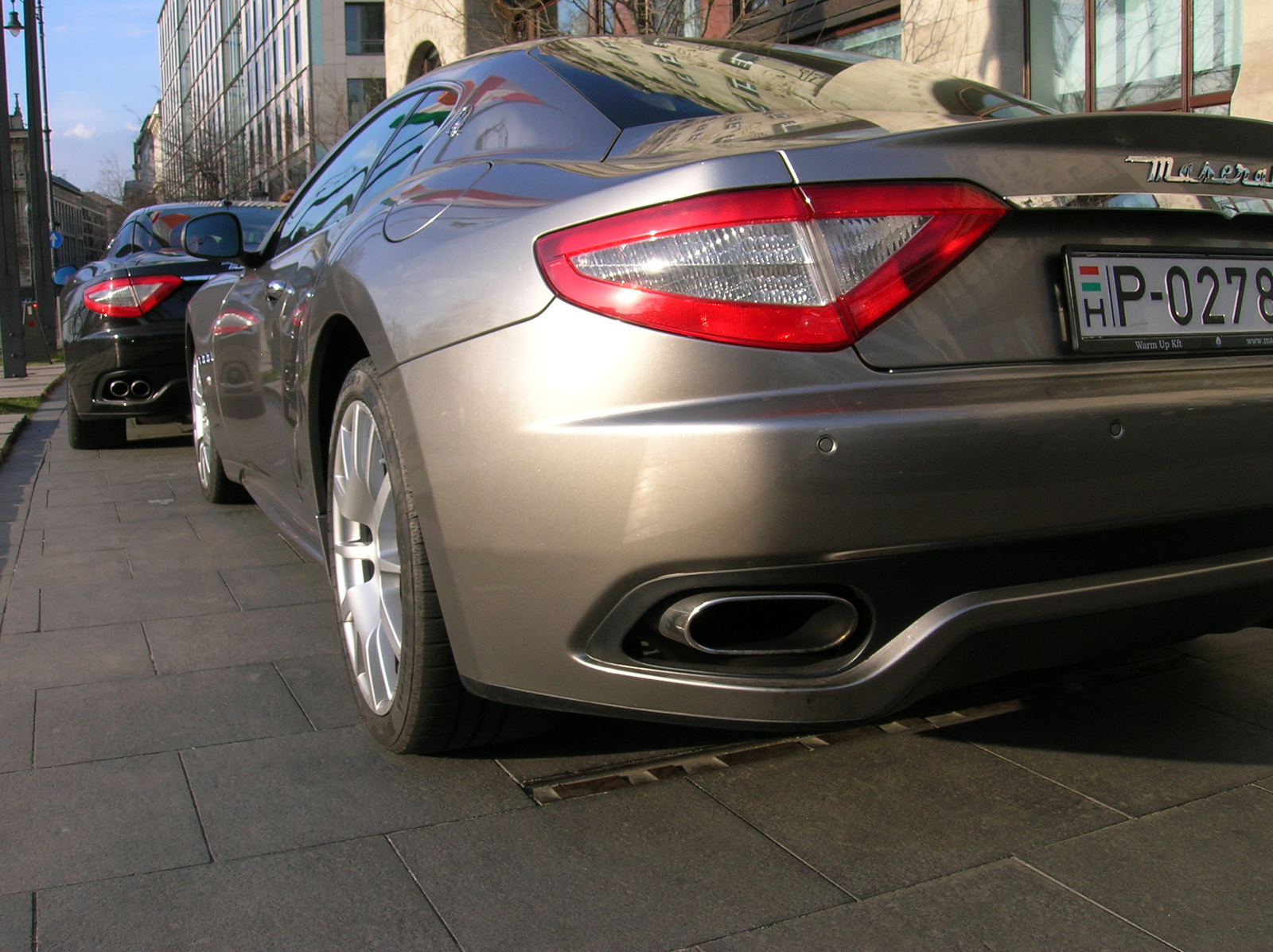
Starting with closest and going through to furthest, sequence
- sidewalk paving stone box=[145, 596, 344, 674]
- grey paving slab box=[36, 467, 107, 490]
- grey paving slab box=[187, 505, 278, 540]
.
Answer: sidewalk paving stone box=[145, 596, 344, 674] → grey paving slab box=[187, 505, 278, 540] → grey paving slab box=[36, 467, 107, 490]

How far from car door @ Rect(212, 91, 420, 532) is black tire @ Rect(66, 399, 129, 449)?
3.60 metres

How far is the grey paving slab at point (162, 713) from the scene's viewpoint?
103 inches

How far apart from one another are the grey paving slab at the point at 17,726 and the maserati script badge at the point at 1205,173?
2.26 m

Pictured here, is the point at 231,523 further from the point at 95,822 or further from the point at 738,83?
the point at 738,83

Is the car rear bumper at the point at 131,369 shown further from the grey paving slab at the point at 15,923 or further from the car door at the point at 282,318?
the grey paving slab at the point at 15,923

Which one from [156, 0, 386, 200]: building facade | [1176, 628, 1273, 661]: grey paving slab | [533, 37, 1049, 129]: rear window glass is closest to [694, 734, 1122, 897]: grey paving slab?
[1176, 628, 1273, 661]: grey paving slab

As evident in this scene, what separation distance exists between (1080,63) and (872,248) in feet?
30.1

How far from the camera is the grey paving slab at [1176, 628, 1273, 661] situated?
3.12 meters

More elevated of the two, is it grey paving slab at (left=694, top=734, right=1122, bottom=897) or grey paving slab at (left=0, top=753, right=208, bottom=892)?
grey paving slab at (left=694, top=734, right=1122, bottom=897)

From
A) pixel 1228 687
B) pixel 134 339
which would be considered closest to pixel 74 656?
pixel 1228 687

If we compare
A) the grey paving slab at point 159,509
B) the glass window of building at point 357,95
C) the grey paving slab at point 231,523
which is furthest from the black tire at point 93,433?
the glass window of building at point 357,95

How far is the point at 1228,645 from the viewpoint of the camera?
3223 mm

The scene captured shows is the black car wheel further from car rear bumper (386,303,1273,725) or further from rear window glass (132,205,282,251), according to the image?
car rear bumper (386,303,1273,725)

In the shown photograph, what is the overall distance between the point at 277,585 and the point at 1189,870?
2933mm
